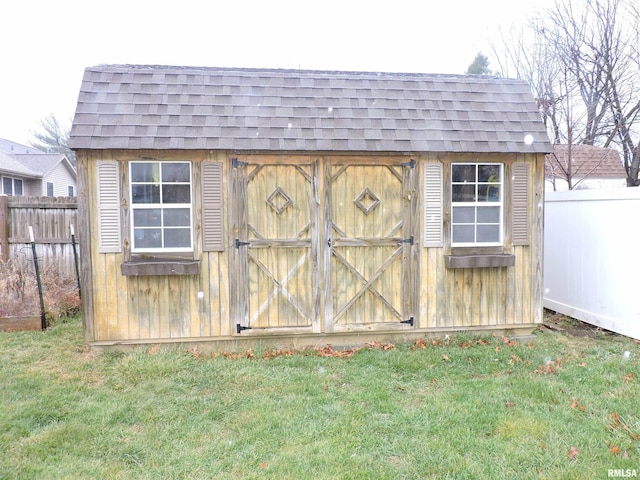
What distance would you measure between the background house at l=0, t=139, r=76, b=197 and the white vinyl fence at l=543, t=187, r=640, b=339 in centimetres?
1576

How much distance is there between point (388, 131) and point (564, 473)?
3.82 metres

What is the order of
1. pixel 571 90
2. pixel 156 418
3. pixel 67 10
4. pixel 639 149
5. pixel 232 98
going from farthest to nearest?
pixel 67 10 → pixel 571 90 → pixel 639 149 → pixel 232 98 → pixel 156 418

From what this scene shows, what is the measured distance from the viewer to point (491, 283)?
5574mm

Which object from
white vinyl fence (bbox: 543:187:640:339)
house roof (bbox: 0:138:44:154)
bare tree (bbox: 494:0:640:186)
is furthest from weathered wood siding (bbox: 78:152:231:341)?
house roof (bbox: 0:138:44:154)

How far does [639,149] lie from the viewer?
8.19 m

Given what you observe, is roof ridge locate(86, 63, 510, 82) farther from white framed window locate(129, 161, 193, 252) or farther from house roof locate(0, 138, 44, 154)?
house roof locate(0, 138, 44, 154)

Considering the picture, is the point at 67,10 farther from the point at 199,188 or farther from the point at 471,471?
the point at 471,471

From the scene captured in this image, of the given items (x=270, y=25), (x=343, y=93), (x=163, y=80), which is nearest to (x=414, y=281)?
(x=343, y=93)

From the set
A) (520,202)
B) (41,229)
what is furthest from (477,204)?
(41,229)

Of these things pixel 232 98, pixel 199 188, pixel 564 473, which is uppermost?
pixel 232 98

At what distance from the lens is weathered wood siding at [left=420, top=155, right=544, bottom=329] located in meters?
5.47

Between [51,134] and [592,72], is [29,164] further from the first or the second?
[592,72]

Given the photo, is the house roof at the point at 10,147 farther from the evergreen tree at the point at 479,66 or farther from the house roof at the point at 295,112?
the evergreen tree at the point at 479,66

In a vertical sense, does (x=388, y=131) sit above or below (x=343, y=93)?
below
